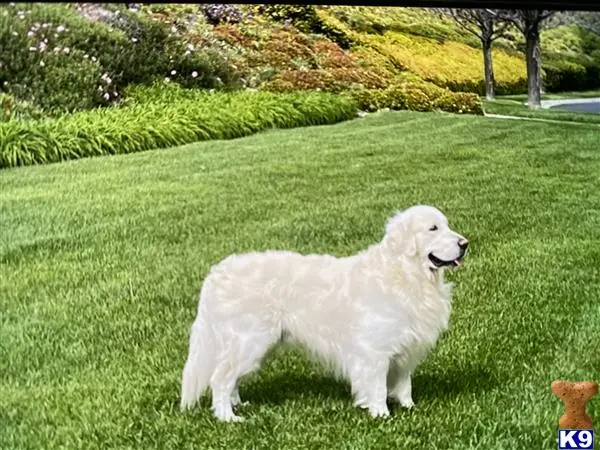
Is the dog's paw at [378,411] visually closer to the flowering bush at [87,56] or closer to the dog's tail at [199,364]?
the dog's tail at [199,364]

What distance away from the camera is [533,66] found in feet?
8.62

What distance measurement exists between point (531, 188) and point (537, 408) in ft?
1.99

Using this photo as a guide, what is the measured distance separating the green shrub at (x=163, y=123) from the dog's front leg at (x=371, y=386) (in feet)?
2.21

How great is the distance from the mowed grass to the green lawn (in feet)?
0.14

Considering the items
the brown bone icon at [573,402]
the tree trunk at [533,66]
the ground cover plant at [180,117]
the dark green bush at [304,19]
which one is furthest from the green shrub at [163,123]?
the brown bone icon at [573,402]

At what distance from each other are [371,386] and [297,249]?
14.5 inches

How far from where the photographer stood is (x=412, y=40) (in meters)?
2.50

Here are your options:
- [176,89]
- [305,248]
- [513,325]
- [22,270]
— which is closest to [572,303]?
[513,325]

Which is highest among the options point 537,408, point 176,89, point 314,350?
point 176,89

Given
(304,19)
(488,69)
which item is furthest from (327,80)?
(488,69)

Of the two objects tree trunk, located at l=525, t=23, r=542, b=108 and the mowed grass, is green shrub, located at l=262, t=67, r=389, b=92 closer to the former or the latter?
the mowed grass

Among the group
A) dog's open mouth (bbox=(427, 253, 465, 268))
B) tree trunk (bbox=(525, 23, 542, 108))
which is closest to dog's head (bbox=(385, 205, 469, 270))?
dog's open mouth (bbox=(427, 253, 465, 268))

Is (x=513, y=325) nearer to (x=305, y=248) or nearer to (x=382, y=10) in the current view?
(x=305, y=248)

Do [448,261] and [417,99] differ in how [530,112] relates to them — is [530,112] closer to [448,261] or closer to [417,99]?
[417,99]
